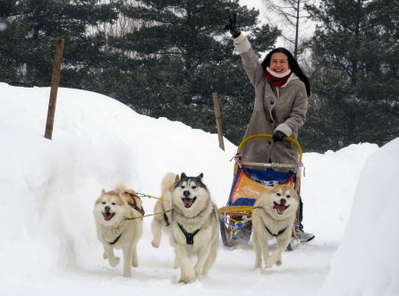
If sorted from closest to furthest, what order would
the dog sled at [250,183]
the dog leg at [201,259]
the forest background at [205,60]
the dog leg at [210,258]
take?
the dog leg at [201,259], the dog leg at [210,258], the dog sled at [250,183], the forest background at [205,60]

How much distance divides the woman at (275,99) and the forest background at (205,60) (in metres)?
12.9

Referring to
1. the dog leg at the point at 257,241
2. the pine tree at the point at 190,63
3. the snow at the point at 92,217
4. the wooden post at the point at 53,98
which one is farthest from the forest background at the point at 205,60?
the dog leg at the point at 257,241

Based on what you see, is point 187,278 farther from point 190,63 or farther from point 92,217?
point 190,63

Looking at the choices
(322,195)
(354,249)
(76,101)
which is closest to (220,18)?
(322,195)

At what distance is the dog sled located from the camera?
5695 millimetres

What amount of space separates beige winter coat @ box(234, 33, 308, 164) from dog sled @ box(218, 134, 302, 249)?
0.46 ft

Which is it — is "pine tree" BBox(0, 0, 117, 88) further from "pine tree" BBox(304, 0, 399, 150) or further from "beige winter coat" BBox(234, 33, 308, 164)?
"beige winter coat" BBox(234, 33, 308, 164)

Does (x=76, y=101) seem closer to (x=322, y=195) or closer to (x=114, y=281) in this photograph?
(x=114, y=281)

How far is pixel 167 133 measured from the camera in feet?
32.1

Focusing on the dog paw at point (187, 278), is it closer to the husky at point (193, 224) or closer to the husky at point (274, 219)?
the husky at point (193, 224)

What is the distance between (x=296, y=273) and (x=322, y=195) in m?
6.27

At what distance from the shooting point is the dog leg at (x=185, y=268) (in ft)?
14.1

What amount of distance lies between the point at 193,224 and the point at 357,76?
59.6 feet

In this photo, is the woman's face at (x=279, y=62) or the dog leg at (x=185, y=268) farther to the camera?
the woman's face at (x=279, y=62)
